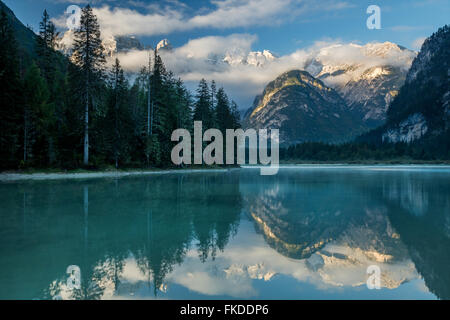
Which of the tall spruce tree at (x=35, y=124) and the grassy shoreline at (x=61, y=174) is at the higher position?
the tall spruce tree at (x=35, y=124)

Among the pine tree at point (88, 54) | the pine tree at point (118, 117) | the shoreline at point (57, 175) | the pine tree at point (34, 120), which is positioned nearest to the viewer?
the shoreline at point (57, 175)

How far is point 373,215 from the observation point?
13.4 m

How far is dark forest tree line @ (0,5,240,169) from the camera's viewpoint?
34.3 meters

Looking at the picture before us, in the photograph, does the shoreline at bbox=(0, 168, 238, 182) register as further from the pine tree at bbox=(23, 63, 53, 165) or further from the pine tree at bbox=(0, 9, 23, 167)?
the pine tree at bbox=(23, 63, 53, 165)

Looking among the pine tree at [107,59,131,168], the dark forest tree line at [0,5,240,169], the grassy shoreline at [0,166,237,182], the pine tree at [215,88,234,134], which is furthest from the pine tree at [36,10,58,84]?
the pine tree at [215,88,234,134]

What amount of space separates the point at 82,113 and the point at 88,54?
289 inches

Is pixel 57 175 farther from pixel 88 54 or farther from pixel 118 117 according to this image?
pixel 88 54

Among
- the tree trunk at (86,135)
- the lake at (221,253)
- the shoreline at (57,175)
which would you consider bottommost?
the lake at (221,253)

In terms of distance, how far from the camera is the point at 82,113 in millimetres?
40031

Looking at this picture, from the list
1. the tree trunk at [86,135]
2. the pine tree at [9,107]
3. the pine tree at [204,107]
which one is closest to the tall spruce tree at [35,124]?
the pine tree at [9,107]

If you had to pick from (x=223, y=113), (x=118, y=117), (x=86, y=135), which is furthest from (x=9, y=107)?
(x=223, y=113)

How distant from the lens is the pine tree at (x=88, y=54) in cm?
3922

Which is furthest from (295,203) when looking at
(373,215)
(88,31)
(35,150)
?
(88,31)

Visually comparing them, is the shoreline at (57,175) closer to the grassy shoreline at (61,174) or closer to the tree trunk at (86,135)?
the grassy shoreline at (61,174)
